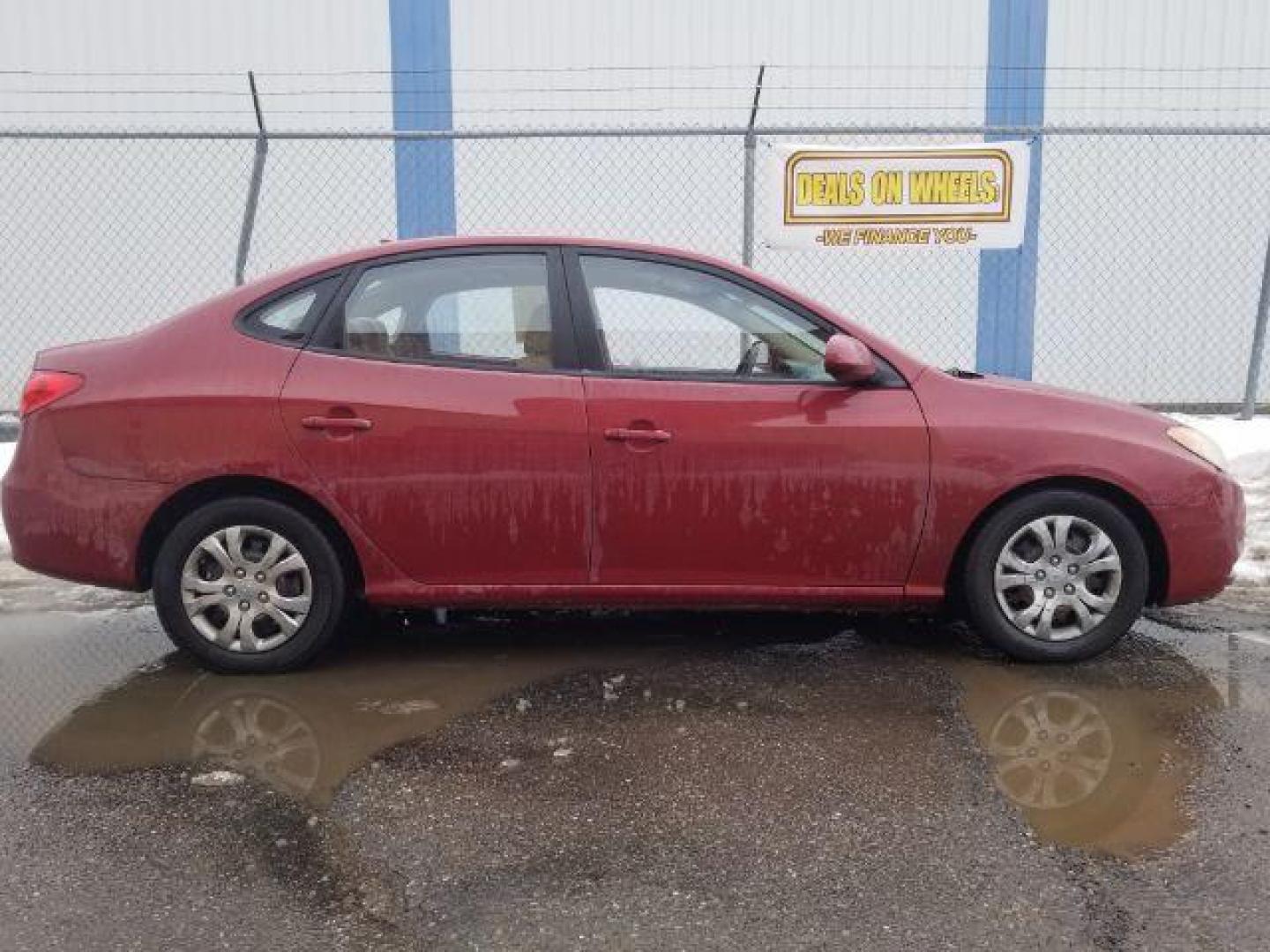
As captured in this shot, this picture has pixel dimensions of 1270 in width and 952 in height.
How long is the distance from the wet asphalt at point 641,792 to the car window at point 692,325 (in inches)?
43.5

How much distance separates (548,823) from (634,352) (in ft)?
5.87

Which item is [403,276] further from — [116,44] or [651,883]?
[116,44]

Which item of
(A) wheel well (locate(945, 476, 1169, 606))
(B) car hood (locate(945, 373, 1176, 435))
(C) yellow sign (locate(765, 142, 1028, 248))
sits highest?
(C) yellow sign (locate(765, 142, 1028, 248))

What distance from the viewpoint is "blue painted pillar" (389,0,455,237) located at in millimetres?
10773

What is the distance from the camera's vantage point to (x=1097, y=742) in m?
3.71

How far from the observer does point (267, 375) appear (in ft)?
13.8

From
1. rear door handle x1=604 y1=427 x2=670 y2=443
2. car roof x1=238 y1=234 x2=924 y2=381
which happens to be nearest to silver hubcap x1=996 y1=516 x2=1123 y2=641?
car roof x1=238 y1=234 x2=924 y2=381

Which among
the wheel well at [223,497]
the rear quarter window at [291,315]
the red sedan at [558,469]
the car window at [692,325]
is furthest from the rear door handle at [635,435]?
the rear quarter window at [291,315]

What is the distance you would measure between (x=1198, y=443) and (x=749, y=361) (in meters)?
1.72

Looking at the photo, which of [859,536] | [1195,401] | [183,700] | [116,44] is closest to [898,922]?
[859,536]

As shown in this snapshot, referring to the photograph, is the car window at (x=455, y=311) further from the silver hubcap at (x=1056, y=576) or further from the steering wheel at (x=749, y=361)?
the silver hubcap at (x=1056, y=576)

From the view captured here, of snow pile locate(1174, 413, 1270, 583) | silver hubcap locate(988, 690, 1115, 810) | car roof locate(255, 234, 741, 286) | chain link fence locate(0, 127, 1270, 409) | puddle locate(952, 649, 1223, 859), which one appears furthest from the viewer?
chain link fence locate(0, 127, 1270, 409)

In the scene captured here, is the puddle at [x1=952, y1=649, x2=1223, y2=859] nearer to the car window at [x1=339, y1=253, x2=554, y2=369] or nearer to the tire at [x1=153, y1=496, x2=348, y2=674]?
the car window at [x1=339, y1=253, x2=554, y2=369]

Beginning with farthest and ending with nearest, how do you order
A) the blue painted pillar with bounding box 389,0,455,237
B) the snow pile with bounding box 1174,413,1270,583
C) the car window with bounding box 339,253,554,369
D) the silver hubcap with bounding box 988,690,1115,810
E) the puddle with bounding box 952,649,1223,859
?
the blue painted pillar with bounding box 389,0,455,237 → the snow pile with bounding box 1174,413,1270,583 → the car window with bounding box 339,253,554,369 → the silver hubcap with bounding box 988,690,1115,810 → the puddle with bounding box 952,649,1223,859
